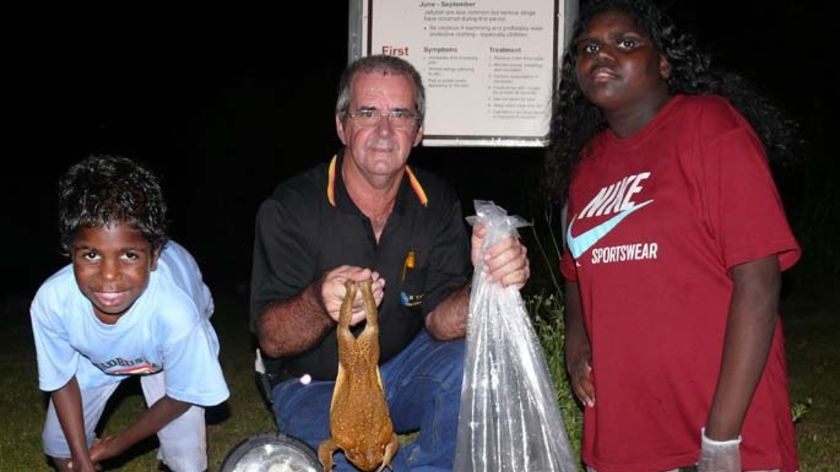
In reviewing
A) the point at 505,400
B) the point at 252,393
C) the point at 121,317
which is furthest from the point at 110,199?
the point at 252,393

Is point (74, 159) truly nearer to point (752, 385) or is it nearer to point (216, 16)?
point (216, 16)

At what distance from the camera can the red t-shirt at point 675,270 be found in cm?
288

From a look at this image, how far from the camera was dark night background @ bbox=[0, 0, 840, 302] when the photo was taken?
14492 millimetres

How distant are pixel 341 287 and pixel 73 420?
140cm

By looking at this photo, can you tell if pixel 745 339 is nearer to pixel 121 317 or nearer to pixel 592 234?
pixel 592 234

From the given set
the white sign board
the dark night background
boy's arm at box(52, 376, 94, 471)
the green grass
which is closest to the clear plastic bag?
the green grass

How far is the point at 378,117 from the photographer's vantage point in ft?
11.6

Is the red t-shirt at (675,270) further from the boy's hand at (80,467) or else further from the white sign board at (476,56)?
the boy's hand at (80,467)

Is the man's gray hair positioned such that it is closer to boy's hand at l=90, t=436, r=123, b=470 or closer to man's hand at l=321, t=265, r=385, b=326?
man's hand at l=321, t=265, r=385, b=326

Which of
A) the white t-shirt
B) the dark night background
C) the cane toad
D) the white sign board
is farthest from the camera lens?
the dark night background

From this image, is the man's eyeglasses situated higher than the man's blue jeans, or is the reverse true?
the man's eyeglasses

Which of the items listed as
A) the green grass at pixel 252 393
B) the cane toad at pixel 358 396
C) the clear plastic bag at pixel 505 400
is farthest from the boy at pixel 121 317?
the clear plastic bag at pixel 505 400

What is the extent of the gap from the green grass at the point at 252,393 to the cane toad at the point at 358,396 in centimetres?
133

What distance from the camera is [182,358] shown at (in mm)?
3773
